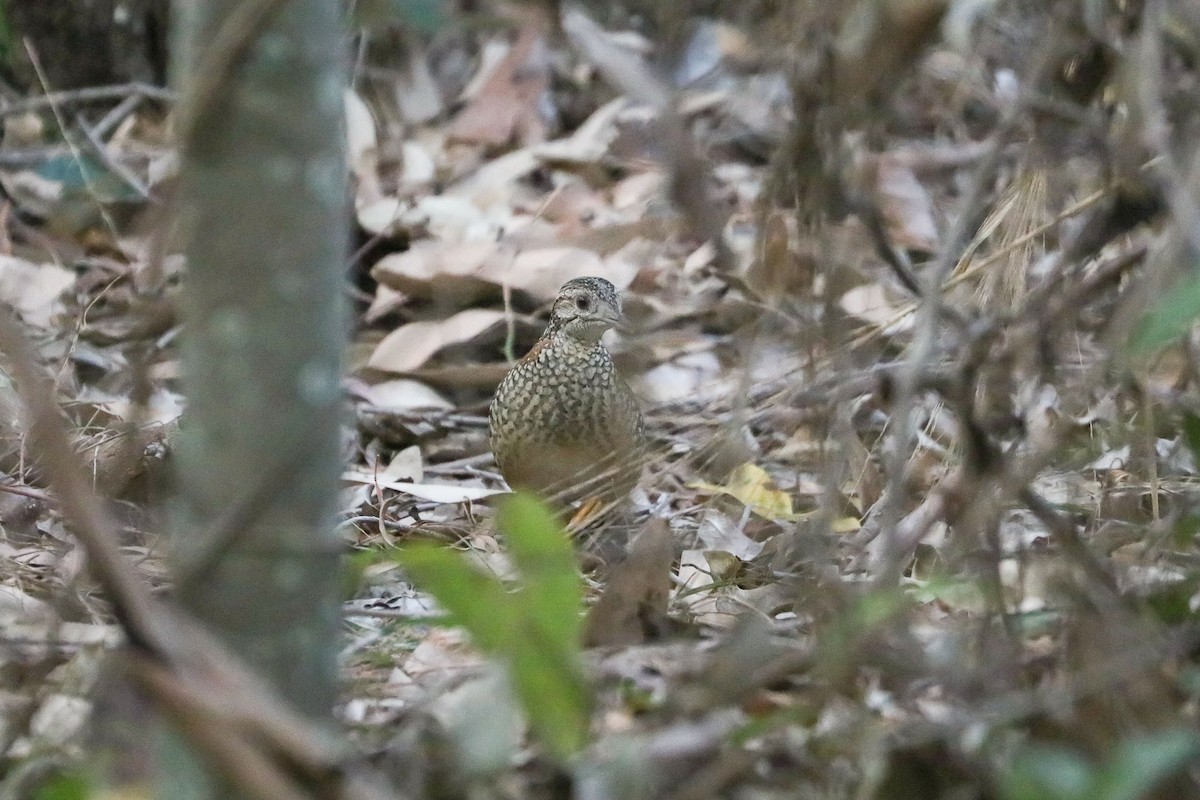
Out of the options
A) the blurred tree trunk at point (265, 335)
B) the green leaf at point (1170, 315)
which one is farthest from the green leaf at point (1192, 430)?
the blurred tree trunk at point (265, 335)

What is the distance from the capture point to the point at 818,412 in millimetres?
1941

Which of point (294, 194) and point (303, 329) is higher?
point (294, 194)

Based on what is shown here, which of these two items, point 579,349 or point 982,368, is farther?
point 579,349

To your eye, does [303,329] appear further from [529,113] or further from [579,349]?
[529,113]

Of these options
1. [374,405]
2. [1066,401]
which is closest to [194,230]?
[1066,401]

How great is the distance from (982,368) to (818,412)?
0.67 ft

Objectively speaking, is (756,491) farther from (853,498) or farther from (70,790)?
(70,790)

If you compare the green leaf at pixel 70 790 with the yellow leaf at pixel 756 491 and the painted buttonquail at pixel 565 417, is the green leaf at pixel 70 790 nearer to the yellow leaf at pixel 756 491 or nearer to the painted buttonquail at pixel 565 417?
the yellow leaf at pixel 756 491

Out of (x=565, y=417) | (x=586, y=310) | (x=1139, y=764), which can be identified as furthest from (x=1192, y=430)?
(x=586, y=310)

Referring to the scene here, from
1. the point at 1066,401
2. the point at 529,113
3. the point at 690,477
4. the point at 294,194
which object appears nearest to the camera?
the point at 294,194

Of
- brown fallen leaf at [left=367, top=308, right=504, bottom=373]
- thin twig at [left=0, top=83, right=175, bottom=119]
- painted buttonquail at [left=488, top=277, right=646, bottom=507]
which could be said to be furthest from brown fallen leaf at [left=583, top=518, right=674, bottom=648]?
brown fallen leaf at [left=367, top=308, right=504, bottom=373]

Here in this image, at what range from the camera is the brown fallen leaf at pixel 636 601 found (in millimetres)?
2168

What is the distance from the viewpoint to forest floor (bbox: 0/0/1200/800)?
1.62m

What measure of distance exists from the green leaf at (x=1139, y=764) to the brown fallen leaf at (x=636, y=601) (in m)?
0.82
